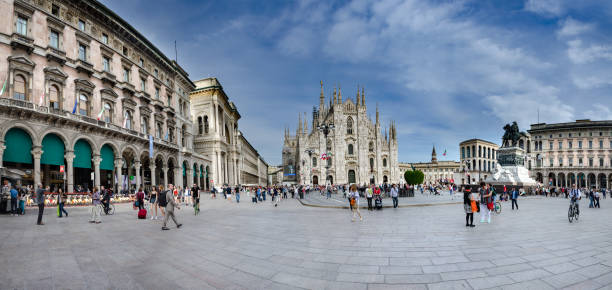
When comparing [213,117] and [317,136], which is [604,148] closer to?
[317,136]

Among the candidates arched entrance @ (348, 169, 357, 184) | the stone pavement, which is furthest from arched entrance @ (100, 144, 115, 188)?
arched entrance @ (348, 169, 357, 184)

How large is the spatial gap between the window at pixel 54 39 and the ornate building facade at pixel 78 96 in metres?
0.07

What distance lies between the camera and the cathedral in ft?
241

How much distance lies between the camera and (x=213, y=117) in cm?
4753

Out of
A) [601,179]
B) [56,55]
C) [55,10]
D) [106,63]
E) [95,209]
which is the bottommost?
[601,179]

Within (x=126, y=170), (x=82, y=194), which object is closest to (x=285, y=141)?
(x=126, y=170)

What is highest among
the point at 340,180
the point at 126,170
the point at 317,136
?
the point at 317,136

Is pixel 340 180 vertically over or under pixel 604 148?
under

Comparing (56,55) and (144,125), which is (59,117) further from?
(144,125)

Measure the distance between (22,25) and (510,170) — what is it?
39.8m

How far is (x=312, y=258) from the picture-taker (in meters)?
5.88

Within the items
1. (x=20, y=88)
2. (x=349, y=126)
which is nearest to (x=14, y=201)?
(x=20, y=88)

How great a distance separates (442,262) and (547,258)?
6.94 ft

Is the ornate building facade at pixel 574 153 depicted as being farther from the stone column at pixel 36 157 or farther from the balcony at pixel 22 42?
the balcony at pixel 22 42
